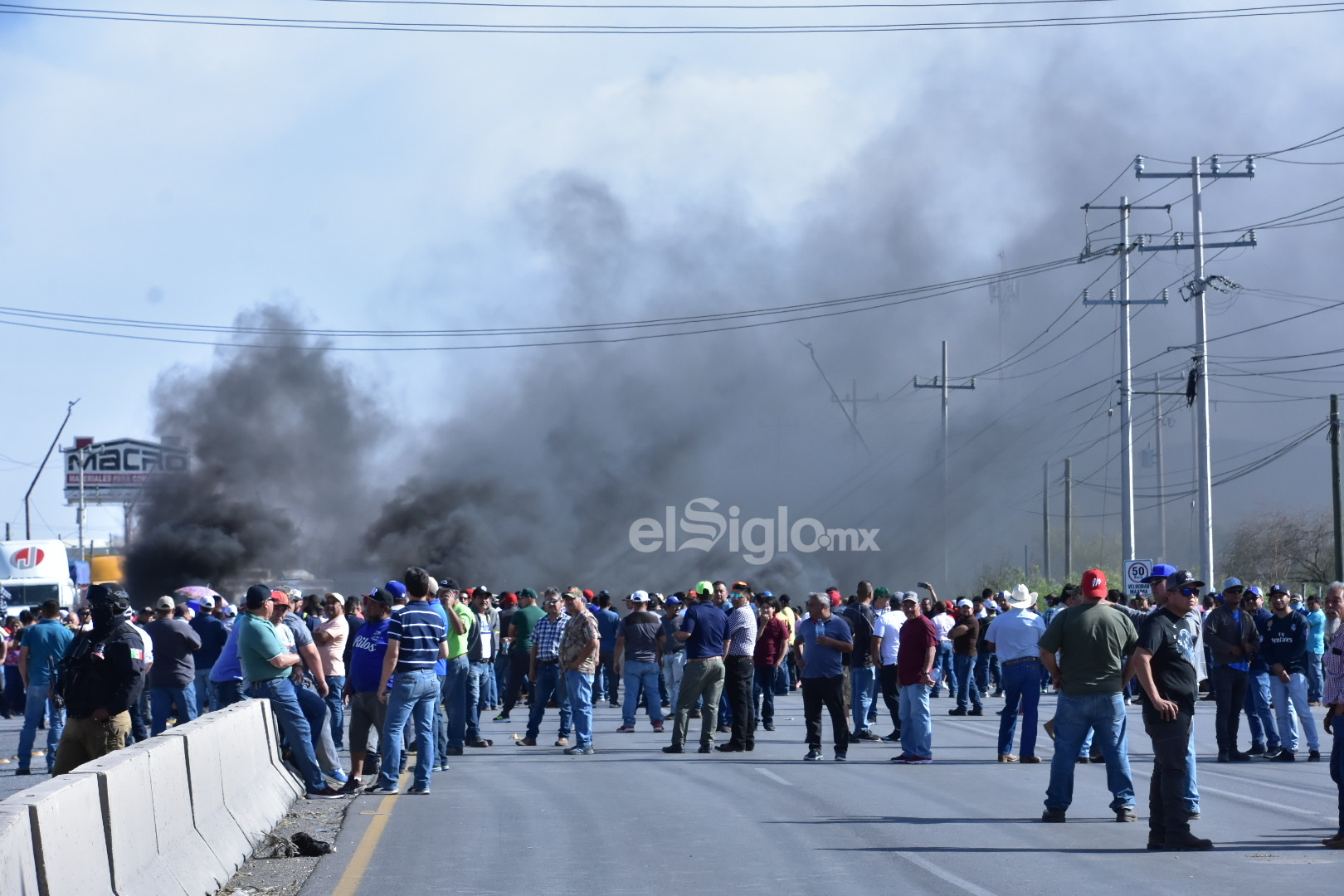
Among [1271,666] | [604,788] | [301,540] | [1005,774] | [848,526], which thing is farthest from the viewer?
[848,526]

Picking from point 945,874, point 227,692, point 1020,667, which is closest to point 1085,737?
point 945,874

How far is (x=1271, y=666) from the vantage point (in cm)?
1323

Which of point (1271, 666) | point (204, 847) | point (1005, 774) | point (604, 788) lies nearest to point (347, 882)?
point (204, 847)

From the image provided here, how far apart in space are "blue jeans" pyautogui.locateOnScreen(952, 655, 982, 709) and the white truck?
80.1 ft

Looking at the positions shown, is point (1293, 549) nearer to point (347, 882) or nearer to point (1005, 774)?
point (1005, 774)

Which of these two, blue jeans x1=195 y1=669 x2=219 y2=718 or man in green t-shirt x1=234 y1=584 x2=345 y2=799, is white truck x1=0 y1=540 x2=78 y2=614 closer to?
blue jeans x1=195 y1=669 x2=219 y2=718

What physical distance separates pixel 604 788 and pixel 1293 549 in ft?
169

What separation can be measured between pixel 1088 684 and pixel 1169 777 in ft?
3.06

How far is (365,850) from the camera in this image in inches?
318

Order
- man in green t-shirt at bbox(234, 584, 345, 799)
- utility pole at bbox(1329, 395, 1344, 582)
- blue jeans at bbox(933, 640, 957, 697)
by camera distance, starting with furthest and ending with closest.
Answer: utility pole at bbox(1329, 395, 1344, 582), blue jeans at bbox(933, 640, 957, 697), man in green t-shirt at bbox(234, 584, 345, 799)

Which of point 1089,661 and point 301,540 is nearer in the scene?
point 1089,661

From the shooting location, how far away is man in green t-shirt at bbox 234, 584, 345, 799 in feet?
33.1

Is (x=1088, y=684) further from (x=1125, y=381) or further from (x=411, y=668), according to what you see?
(x=1125, y=381)

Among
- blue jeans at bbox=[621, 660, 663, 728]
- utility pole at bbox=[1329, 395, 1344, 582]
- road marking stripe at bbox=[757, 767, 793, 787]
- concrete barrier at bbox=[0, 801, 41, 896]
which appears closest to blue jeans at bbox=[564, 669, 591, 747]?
blue jeans at bbox=[621, 660, 663, 728]
